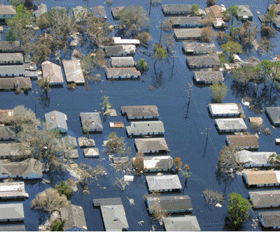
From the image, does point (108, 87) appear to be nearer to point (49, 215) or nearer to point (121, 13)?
point (121, 13)

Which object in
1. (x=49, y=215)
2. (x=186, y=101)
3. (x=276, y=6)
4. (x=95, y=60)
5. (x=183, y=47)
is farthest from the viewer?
(x=276, y=6)

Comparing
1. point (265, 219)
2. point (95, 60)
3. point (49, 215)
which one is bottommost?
point (265, 219)

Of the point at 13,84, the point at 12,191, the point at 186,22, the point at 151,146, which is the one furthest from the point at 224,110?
the point at 12,191

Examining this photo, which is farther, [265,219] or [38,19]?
[38,19]

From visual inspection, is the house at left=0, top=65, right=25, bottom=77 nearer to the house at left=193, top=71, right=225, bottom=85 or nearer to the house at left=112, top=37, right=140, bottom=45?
the house at left=112, top=37, right=140, bottom=45

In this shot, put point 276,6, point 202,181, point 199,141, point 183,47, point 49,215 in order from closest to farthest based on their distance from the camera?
point 49,215, point 202,181, point 199,141, point 183,47, point 276,6

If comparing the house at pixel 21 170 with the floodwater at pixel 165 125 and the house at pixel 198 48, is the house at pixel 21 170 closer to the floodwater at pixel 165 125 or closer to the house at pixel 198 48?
the floodwater at pixel 165 125

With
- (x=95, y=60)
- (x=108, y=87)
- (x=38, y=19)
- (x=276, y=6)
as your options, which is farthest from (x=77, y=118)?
(x=276, y=6)
